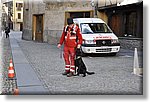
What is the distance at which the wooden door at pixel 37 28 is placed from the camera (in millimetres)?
28594

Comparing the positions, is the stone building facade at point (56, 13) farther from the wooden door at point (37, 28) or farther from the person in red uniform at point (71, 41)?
the person in red uniform at point (71, 41)

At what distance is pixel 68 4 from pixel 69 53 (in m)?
15.9

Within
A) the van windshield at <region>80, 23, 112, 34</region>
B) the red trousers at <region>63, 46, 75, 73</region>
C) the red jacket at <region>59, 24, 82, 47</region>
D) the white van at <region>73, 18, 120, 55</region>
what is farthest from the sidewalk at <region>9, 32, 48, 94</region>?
the van windshield at <region>80, 23, 112, 34</region>

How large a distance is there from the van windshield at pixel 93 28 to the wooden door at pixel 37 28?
13.3 m

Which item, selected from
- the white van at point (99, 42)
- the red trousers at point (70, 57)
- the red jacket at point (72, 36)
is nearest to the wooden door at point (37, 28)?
the white van at point (99, 42)

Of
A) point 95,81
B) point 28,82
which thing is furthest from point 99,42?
point 28,82

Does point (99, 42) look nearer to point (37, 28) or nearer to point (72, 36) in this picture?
point (72, 36)

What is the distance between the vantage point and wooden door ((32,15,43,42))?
28.6 meters

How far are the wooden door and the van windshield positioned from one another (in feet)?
43.6

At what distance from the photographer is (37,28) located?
30.1 m

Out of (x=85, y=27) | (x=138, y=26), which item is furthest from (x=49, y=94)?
(x=138, y=26)

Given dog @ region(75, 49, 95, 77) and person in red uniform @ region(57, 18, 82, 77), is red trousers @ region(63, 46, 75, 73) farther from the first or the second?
dog @ region(75, 49, 95, 77)

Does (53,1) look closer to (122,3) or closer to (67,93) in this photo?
(122,3)

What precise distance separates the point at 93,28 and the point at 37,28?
1548cm
